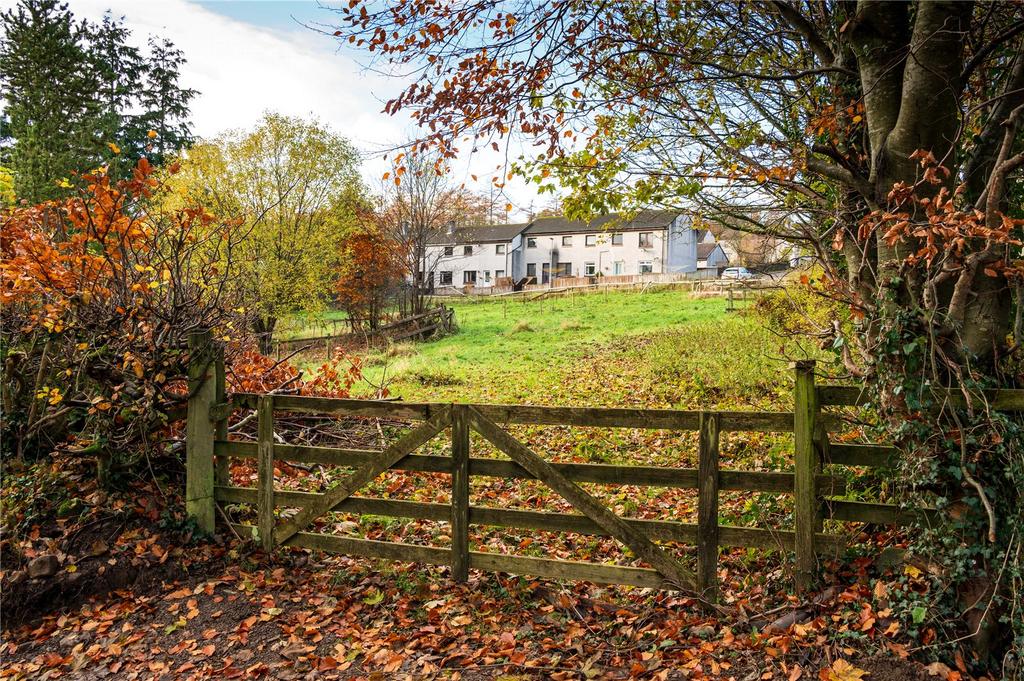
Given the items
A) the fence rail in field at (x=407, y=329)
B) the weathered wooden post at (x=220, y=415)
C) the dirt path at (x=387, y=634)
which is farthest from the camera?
the fence rail in field at (x=407, y=329)

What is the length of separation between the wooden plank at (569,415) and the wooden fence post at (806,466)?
0.39 feet

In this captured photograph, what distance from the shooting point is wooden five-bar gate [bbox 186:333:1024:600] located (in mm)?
4844

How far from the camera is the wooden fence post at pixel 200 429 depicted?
20.3 feet

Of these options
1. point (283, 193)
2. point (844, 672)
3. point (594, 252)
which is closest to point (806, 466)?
point (844, 672)

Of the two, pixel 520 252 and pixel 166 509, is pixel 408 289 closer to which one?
pixel 166 509

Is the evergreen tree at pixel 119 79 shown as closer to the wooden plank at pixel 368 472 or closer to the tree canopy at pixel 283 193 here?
the tree canopy at pixel 283 193

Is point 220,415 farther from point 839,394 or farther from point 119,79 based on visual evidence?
point 119,79

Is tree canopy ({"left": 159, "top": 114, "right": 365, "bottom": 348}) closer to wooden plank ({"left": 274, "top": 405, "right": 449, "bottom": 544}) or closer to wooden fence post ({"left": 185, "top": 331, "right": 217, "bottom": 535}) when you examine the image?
wooden fence post ({"left": 185, "top": 331, "right": 217, "bottom": 535})

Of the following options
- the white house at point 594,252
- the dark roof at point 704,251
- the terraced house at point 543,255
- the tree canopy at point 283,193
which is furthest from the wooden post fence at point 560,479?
the dark roof at point 704,251

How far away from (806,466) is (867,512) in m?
0.58

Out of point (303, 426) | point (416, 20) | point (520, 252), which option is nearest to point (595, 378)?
point (303, 426)

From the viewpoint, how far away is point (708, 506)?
193 inches

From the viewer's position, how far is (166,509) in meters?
6.36

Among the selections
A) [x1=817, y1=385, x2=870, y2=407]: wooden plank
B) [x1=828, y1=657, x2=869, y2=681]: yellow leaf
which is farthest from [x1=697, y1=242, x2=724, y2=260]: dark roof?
[x1=828, y1=657, x2=869, y2=681]: yellow leaf
